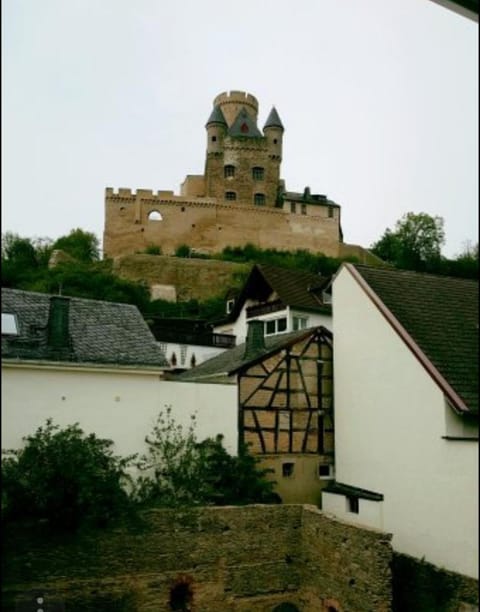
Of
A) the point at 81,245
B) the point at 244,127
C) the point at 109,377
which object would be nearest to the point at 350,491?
the point at 109,377

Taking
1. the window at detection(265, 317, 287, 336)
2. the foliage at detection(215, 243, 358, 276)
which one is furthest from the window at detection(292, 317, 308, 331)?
the foliage at detection(215, 243, 358, 276)

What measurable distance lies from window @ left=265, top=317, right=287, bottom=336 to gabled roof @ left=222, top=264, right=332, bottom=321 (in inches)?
13.3

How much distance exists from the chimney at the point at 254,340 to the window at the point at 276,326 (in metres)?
2.47

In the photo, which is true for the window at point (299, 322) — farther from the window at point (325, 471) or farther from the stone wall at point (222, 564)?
the stone wall at point (222, 564)

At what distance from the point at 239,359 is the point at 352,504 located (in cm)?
222

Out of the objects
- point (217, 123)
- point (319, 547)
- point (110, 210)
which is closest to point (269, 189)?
point (217, 123)

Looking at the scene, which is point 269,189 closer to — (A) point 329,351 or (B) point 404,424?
(A) point 329,351

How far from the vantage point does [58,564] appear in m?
3.98

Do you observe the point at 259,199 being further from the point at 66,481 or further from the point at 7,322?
the point at 7,322

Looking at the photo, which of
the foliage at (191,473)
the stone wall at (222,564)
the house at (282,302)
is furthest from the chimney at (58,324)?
the house at (282,302)

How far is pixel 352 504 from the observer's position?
582cm

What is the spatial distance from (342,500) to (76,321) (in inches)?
128

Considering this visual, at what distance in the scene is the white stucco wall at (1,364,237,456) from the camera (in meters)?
3.87

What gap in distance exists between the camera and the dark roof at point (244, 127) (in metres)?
26.7
